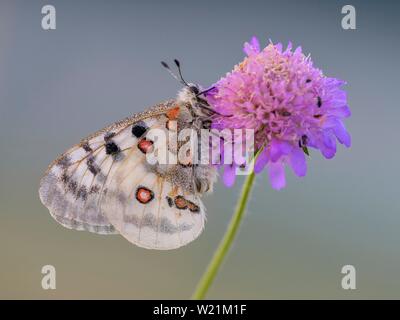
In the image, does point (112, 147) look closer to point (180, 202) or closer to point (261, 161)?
point (180, 202)

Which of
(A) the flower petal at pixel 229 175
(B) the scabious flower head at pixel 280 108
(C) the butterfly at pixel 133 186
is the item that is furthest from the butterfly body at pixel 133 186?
(B) the scabious flower head at pixel 280 108

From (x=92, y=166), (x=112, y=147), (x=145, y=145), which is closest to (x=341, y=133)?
(x=145, y=145)

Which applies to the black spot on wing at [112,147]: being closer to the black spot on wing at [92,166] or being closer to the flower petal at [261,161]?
the black spot on wing at [92,166]

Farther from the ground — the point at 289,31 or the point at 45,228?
the point at 289,31

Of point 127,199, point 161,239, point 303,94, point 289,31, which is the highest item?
point 289,31

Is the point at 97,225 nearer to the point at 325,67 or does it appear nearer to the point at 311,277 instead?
the point at 311,277
